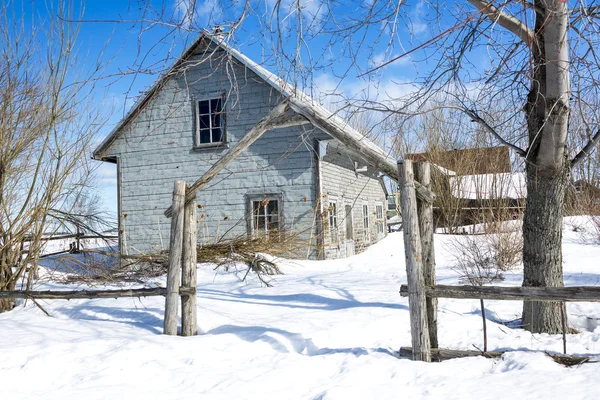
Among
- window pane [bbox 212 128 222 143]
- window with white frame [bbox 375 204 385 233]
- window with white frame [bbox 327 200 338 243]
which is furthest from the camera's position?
window with white frame [bbox 375 204 385 233]

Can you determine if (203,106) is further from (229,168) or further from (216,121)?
(229,168)

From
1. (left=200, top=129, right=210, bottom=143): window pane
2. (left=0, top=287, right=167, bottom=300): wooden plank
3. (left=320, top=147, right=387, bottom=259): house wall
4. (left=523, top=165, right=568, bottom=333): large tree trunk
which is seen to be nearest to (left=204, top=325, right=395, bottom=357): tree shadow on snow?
(left=0, top=287, right=167, bottom=300): wooden plank

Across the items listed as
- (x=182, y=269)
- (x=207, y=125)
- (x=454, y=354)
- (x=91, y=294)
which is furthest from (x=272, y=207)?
(x=454, y=354)

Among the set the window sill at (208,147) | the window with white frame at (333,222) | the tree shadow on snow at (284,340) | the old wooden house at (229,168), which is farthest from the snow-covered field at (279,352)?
the window sill at (208,147)

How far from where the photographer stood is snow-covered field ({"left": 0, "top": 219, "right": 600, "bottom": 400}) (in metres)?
4.29

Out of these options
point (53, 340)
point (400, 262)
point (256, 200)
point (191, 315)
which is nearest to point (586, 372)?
point (191, 315)

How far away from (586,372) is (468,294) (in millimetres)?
1174

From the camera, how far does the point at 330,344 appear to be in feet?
18.2

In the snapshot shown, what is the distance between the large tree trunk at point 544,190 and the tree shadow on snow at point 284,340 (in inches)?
82.7

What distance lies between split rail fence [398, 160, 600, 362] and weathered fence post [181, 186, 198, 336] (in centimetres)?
247

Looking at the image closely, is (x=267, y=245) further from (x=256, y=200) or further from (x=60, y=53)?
(x=60, y=53)

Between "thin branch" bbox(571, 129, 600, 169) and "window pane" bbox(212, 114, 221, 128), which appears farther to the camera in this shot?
"window pane" bbox(212, 114, 221, 128)

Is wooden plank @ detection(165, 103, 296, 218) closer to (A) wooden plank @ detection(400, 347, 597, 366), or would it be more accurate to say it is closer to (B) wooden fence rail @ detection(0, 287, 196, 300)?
(B) wooden fence rail @ detection(0, 287, 196, 300)

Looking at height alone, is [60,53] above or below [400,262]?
above
